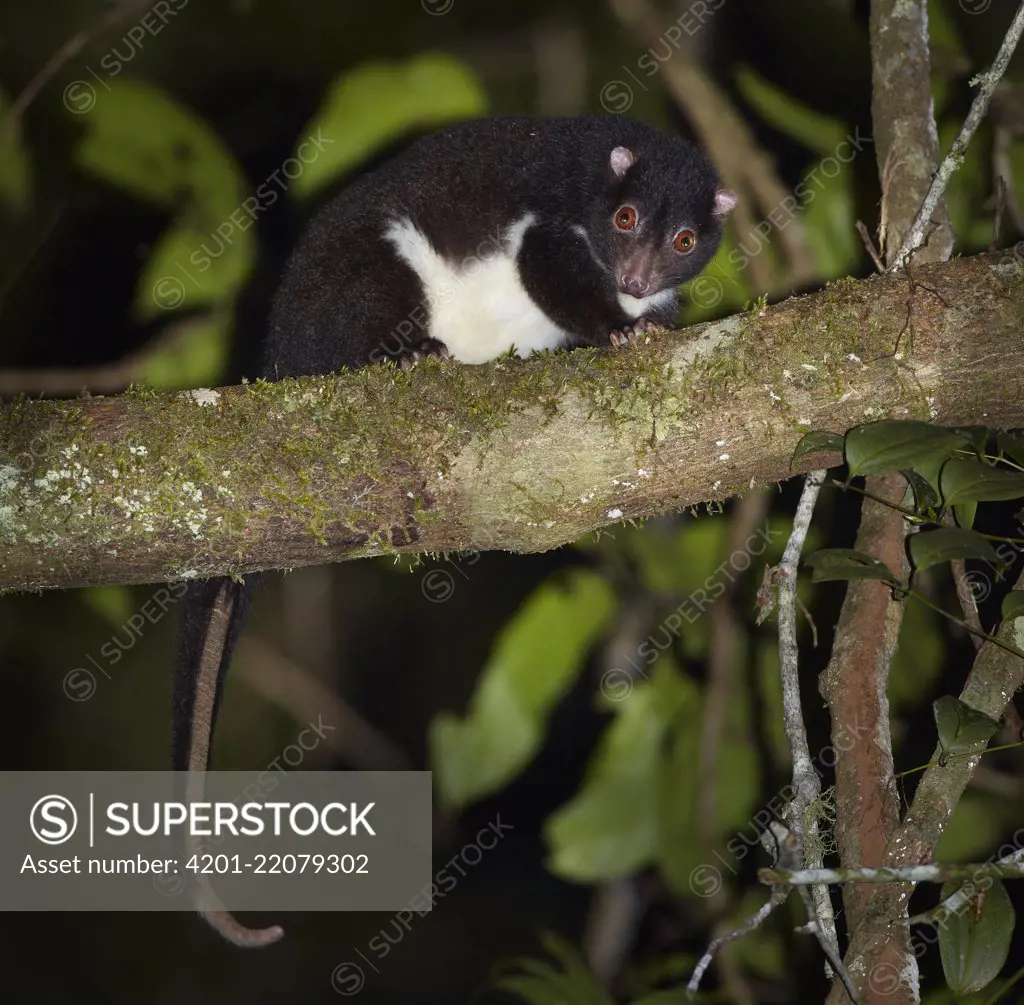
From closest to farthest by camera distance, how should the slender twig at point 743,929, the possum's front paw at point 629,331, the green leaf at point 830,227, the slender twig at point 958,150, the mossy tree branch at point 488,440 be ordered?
the slender twig at point 743,929
the mossy tree branch at point 488,440
the slender twig at point 958,150
the possum's front paw at point 629,331
the green leaf at point 830,227

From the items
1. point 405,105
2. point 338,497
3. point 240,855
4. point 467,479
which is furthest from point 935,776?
point 240,855

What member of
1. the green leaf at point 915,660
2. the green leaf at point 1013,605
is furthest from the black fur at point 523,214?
the green leaf at point 1013,605

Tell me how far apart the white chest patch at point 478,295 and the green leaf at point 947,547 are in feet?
7.84

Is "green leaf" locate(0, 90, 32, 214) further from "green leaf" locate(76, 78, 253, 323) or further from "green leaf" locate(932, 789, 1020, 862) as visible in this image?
"green leaf" locate(932, 789, 1020, 862)

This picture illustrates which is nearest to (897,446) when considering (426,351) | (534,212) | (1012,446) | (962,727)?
(1012,446)

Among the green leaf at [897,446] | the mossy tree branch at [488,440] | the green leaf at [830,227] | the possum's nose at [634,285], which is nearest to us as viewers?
the green leaf at [897,446]

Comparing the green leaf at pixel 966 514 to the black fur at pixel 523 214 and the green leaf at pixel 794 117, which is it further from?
the green leaf at pixel 794 117

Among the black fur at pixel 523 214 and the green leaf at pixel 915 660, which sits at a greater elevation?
the black fur at pixel 523 214

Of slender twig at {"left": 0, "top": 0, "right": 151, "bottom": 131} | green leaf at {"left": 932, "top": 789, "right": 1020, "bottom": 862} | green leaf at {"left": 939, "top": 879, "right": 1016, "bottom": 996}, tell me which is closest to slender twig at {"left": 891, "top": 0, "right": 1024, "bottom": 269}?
green leaf at {"left": 939, "top": 879, "right": 1016, "bottom": 996}

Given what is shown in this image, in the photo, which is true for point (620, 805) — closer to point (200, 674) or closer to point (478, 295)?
point (200, 674)

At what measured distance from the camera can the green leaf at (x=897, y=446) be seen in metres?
2.18

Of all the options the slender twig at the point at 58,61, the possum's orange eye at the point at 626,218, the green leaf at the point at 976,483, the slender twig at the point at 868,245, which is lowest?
the green leaf at the point at 976,483

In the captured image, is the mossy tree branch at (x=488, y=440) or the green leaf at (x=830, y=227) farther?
the green leaf at (x=830, y=227)

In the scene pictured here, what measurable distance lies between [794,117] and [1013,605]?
282cm
